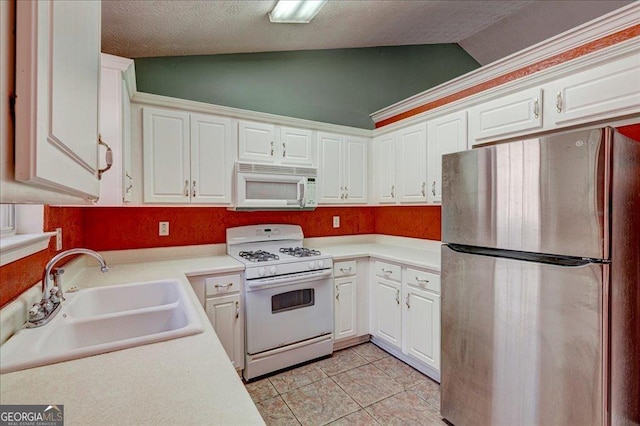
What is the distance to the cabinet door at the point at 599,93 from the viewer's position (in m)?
1.55

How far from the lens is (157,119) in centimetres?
226

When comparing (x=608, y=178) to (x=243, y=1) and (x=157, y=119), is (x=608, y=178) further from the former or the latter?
(x=157, y=119)

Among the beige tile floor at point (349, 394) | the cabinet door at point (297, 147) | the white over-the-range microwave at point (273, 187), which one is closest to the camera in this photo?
the beige tile floor at point (349, 394)

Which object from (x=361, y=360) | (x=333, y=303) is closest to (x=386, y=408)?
(x=361, y=360)

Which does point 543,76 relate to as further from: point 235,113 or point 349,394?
point 349,394

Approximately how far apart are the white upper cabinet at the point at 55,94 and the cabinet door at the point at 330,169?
2371 mm

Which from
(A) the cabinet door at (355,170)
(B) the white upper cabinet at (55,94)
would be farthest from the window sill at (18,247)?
(A) the cabinet door at (355,170)

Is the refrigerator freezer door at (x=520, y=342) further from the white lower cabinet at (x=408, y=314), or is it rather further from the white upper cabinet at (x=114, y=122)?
the white upper cabinet at (x=114, y=122)

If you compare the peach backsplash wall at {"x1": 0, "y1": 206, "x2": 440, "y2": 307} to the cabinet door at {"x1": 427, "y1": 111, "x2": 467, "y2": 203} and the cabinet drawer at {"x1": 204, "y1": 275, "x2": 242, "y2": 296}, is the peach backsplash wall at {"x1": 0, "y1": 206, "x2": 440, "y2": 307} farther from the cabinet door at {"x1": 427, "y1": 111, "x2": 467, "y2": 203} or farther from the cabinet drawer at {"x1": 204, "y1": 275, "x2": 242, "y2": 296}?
the cabinet drawer at {"x1": 204, "y1": 275, "x2": 242, "y2": 296}

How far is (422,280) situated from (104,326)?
6.44ft

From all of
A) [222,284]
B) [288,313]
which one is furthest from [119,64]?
[288,313]

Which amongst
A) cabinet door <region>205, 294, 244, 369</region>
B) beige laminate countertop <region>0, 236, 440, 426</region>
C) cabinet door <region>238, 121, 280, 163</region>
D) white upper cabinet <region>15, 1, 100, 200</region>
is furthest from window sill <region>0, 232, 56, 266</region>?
cabinet door <region>238, 121, 280, 163</region>

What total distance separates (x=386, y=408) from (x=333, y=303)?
889mm

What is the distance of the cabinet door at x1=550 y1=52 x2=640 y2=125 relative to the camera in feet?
5.08
